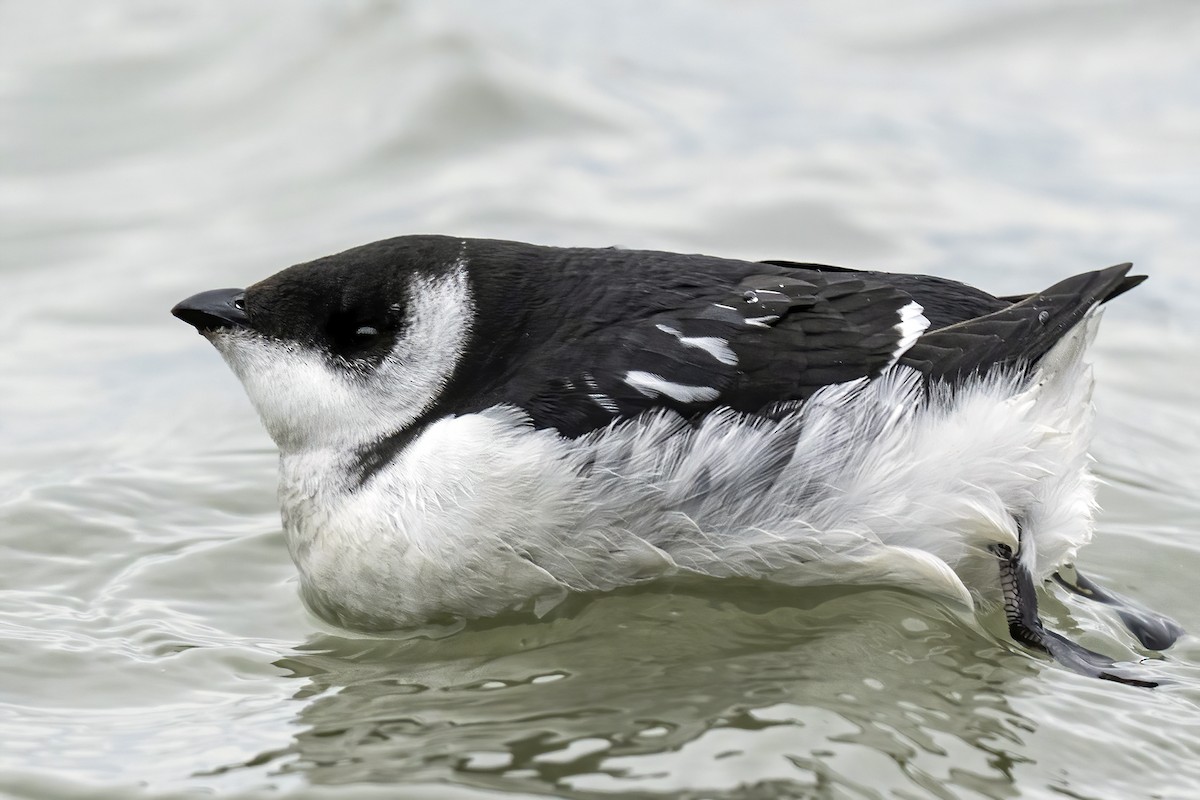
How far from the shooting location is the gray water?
430 cm

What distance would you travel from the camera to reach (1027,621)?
5039 mm

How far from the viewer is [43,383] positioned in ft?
25.6

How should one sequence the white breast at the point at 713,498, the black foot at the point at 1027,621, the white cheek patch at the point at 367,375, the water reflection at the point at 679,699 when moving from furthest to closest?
the white cheek patch at the point at 367,375 < the black foot at the point at 1027,621 < the white breast at the point at 713,498 < the water reflection at the point at 679,699

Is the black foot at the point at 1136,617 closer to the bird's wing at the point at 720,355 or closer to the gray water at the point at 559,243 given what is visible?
the gray water at the point at 559,243

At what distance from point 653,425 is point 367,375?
106 cm

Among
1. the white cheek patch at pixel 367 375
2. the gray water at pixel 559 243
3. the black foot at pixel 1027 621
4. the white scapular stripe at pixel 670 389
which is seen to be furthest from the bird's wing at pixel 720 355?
the black foot at pixel 1027 621

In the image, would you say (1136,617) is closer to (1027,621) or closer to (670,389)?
(1027,621)

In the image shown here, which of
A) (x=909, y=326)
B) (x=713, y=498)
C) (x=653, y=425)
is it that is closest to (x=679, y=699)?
(x=713, y=498)

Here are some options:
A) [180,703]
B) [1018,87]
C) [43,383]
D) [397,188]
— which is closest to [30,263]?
[43,383]

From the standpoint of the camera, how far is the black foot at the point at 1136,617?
5258 millimetres

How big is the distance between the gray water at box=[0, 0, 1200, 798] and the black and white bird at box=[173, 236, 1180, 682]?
0.25 metres

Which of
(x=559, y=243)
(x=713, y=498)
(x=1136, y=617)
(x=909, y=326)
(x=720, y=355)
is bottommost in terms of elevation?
(x=1136, y=617)

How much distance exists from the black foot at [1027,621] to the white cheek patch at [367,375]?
1949mm

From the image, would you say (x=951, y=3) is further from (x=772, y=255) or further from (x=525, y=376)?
(x=525, y=376)
